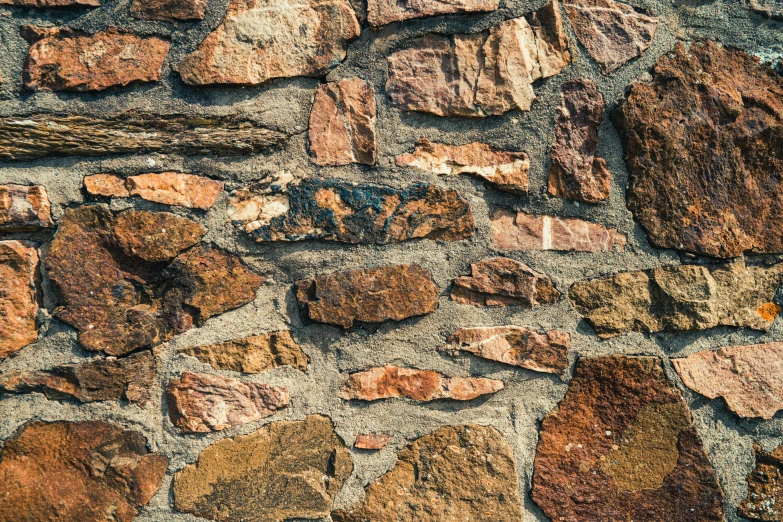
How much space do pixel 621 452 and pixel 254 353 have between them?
742mm

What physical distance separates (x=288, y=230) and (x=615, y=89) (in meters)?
0.69

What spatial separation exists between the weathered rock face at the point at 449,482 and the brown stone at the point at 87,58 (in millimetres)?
852

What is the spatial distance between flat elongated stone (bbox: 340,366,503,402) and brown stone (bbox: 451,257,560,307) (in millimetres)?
156

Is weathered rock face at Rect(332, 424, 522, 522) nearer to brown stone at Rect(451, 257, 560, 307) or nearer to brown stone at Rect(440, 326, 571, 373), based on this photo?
brown stone at Rect(440, 326, 571, 373)

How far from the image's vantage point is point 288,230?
114 cm

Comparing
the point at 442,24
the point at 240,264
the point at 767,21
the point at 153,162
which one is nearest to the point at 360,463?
the point at 240,264

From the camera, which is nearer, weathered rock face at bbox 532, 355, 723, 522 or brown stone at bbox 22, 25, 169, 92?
brown stone at bbox 22, 25, 169, 92

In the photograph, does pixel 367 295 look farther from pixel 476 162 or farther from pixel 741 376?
pixel 741 376

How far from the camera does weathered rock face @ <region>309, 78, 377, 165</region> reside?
1156 millimetres

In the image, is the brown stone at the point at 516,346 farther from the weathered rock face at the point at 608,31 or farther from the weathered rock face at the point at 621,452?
the weathered rock face at the point at 608,31

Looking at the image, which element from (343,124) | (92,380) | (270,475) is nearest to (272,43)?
(343,124)

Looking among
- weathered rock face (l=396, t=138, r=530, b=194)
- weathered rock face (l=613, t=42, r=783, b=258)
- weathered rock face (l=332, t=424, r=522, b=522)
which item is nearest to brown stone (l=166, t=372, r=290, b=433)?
weathered rock face (l=332, t=424, r=522, b=522)

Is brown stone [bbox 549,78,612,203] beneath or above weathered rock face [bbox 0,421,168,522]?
above

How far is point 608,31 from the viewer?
3.96 ft
